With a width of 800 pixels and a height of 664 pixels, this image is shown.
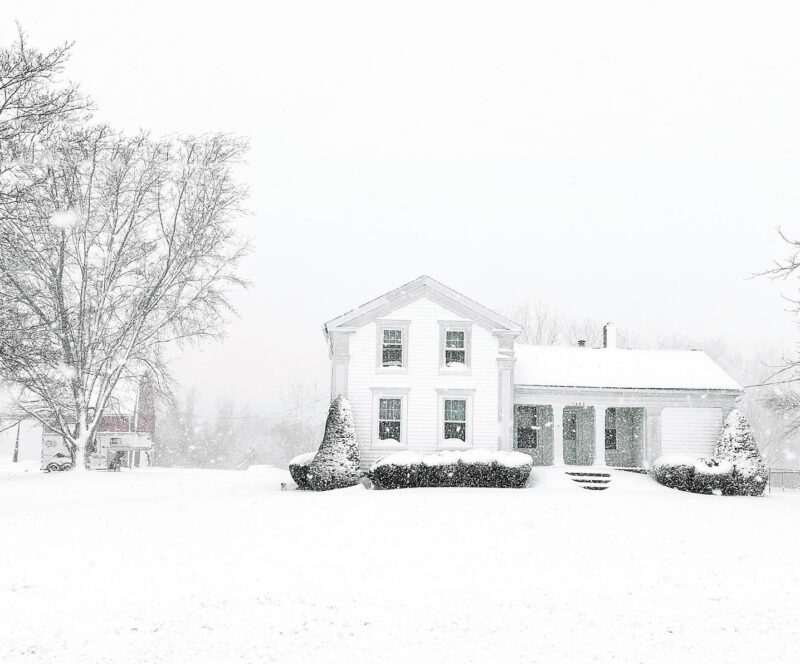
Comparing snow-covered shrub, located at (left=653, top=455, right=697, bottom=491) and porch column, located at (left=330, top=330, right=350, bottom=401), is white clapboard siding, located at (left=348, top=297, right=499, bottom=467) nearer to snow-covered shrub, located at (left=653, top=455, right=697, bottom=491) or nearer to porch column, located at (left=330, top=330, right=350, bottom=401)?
porch column, located at (left=330, top=330, right=350, bottom=401)

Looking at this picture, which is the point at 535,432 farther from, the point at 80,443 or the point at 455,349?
Result: the point at 80,443

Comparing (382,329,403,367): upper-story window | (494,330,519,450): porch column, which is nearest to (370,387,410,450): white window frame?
(382,329,403,367): upper-story window

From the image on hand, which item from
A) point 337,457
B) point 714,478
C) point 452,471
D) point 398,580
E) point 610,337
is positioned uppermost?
point 610,337

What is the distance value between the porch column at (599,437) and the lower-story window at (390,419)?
26.0 feet

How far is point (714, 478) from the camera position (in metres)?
25.1

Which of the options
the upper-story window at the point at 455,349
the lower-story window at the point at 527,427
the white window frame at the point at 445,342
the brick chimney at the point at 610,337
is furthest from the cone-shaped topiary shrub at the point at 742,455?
the upper-story window at the point at 455,349

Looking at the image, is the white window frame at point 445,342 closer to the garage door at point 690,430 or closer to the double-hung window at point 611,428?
the double-hung window at point 611,428

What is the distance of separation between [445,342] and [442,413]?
2.59 m

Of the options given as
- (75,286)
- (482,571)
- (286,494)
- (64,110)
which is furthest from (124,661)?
(75,286)

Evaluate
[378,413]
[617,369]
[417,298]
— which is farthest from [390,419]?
[617,369]

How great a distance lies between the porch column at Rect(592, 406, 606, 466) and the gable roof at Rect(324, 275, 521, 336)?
16.6ft

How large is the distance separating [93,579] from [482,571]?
6.09 metres

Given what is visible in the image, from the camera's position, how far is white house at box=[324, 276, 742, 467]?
27547 millimetres

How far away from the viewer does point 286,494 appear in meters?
23.1
